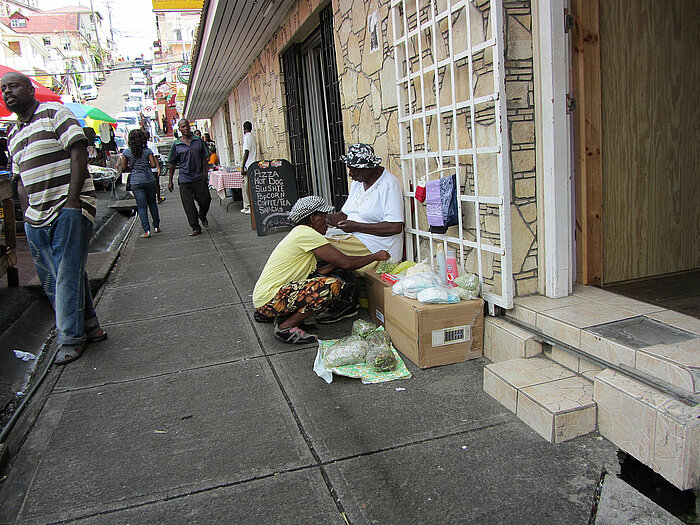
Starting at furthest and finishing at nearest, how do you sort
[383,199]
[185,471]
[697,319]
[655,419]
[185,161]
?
[185,161]
[383,199]
[697,319]
[185,471]
[655,419]

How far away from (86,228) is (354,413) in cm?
261

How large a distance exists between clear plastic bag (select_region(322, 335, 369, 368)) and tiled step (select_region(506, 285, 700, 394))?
3.19 ft

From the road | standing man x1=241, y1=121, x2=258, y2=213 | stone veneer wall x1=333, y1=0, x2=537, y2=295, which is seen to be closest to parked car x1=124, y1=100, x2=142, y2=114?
the road

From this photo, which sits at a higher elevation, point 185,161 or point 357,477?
point 185,161

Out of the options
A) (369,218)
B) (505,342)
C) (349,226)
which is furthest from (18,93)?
(505,342)

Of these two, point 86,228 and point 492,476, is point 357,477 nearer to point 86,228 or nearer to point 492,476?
point 492,476

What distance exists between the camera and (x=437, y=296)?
3330mm

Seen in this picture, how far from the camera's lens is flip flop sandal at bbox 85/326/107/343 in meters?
4.23

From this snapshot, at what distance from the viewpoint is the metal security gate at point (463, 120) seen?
3.17 meters

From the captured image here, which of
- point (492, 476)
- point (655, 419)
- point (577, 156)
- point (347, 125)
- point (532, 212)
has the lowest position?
point (492, 476)

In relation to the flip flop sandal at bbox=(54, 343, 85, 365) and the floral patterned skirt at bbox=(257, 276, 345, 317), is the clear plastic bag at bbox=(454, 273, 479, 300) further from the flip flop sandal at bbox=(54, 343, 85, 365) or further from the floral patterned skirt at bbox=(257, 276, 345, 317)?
the flip flop sandal at bbox=(54, 343, 85, 365)

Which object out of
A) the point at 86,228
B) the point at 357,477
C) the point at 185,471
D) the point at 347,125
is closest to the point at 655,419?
the point at 357,477

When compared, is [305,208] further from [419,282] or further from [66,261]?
[66,261]

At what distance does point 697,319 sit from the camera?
8.96 ft
